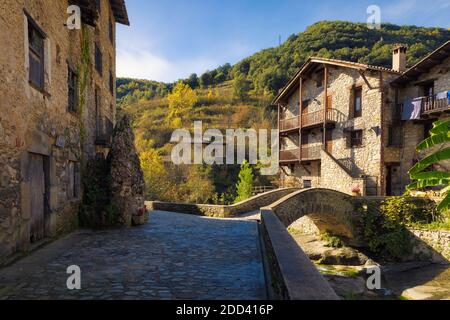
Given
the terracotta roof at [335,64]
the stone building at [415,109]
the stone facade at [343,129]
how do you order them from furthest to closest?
the stone facade at [343,129]
the terracotta roof at [335,64]
the stone building at [415,109]

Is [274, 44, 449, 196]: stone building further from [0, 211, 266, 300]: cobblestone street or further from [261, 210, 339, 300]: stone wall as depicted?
[261, 210, 339, 300]: stone wall

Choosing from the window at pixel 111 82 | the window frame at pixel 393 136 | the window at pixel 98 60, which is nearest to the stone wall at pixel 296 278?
the window at pixel 98 60

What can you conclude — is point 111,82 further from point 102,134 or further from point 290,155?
point 290,155

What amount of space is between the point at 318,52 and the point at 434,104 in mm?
42165

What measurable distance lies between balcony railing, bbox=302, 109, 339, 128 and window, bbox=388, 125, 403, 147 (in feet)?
12.9

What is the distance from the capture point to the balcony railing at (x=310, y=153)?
942 inches

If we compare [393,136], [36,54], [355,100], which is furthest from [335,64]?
[36,54]

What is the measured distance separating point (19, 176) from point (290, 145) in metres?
24.6

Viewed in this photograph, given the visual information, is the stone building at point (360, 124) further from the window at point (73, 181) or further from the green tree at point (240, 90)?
the green tree at point (240, 90)

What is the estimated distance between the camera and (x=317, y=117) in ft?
80.4

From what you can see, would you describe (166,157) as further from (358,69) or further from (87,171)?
(87,171)

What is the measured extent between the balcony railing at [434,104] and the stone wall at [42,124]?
19135 millimetres

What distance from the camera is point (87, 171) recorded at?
1152cm
